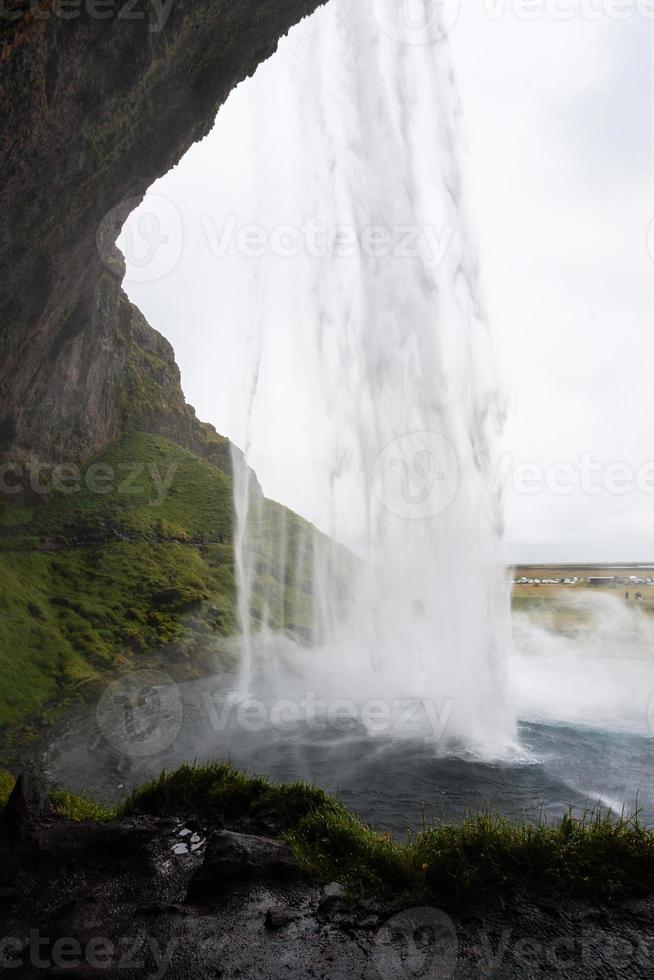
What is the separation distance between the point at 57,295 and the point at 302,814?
26058 mm

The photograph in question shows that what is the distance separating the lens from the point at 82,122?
17203 mm

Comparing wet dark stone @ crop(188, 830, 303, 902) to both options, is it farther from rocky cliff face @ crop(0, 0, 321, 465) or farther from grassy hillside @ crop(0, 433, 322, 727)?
grassy hillside @ crop(0, 433, 322, 727)

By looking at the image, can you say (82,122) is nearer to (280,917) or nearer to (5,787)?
(5,787)

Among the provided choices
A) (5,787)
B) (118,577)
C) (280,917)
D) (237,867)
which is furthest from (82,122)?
(118,577)

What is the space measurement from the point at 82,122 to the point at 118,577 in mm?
29647

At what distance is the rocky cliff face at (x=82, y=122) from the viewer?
14.6 metres

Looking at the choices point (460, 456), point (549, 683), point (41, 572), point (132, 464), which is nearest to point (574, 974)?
point (460, 456)

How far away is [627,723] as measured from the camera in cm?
2059

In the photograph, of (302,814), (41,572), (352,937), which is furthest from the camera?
(41,572)

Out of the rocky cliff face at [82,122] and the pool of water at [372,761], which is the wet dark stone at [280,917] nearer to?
the pool of water at [372,761]

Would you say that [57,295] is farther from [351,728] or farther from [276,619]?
[276,619]

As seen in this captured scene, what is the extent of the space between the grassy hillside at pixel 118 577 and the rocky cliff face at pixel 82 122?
8.73 meters

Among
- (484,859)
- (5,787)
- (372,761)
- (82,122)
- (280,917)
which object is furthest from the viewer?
(82,122)

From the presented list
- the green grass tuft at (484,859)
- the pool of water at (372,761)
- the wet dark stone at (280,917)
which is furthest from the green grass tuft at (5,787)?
the wet dark stone at (280,917)
